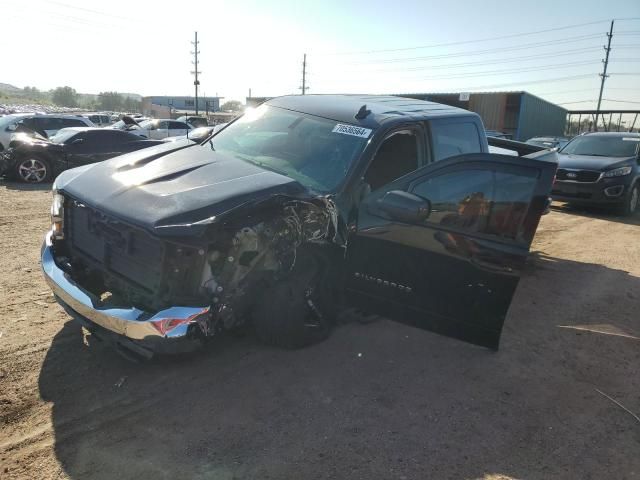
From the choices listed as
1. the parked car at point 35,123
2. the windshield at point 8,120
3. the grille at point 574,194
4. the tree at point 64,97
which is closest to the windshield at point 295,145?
the grille at point 574,194

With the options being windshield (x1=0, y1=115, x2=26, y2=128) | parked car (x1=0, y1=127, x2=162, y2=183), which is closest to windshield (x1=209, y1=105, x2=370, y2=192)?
parked car (x1=0, y1=127, x2=162, y2=183)

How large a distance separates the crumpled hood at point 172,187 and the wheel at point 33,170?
865 cm

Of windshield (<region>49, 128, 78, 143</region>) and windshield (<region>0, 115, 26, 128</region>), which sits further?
windshield (<region>0, 115, 26, 128</region>)

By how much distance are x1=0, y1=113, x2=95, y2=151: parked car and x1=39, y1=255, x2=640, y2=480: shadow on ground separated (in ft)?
42.7

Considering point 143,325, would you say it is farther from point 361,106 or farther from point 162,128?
point 162,128

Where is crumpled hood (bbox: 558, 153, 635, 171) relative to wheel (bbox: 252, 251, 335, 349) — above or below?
above

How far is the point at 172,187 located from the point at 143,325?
3.08ft

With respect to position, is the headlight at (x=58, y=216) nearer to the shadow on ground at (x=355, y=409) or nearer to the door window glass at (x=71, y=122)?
the shadow on ground at (x=355, y=409)

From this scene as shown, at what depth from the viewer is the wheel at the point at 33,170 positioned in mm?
10828

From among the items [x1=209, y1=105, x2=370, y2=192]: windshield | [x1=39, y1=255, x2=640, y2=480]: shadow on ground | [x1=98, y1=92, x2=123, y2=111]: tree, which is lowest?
[x1=39, y1=255, x2=640, y2=480]: shadow on ground

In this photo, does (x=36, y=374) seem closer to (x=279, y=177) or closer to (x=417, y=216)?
(x=279, y=177)

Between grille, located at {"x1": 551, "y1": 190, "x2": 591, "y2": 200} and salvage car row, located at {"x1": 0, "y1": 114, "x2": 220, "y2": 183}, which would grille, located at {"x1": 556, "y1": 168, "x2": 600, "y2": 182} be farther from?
salvage car row, located at {"x1": 0, "y1": 114, "x2": 220, "y2": 183}

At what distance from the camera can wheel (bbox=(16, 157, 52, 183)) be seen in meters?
10.8

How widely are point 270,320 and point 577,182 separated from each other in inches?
351
